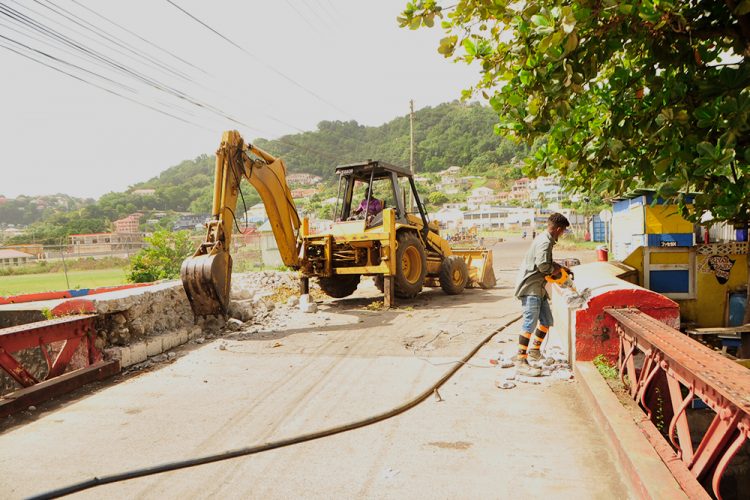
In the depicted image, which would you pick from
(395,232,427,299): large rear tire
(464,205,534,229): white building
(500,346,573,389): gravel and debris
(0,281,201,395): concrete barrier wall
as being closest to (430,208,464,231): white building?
(464,205,534,229): white building

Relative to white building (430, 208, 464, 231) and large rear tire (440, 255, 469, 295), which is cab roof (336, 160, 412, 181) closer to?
large rear tire (440, 255, 469, 295)

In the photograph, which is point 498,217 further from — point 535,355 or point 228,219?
point 535,355

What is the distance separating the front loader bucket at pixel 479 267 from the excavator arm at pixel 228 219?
5893 millimetres

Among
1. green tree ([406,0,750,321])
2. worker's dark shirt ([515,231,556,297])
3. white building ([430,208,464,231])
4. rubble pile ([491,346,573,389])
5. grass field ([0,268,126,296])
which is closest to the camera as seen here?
green tree ([406,0,750,321])

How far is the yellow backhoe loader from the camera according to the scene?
25.3ft

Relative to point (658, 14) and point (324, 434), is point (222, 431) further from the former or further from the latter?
point (658, 14)

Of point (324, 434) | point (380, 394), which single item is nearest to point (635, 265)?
point (380, 394)

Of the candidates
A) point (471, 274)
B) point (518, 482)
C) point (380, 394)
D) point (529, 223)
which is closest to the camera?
point (518, 482)

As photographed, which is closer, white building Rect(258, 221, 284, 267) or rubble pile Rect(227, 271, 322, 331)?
rubble pile Rect(227, 271, 322, 331)

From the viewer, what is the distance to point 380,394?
501 centimetres

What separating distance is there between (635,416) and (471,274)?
10.2 m

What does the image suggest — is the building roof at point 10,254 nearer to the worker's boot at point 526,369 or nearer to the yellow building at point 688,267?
the worker's boot at point 526,369

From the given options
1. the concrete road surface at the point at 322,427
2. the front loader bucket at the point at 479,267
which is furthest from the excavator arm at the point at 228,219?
the front loader bucket at the point at 479,267

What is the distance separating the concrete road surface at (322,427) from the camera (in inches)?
128
